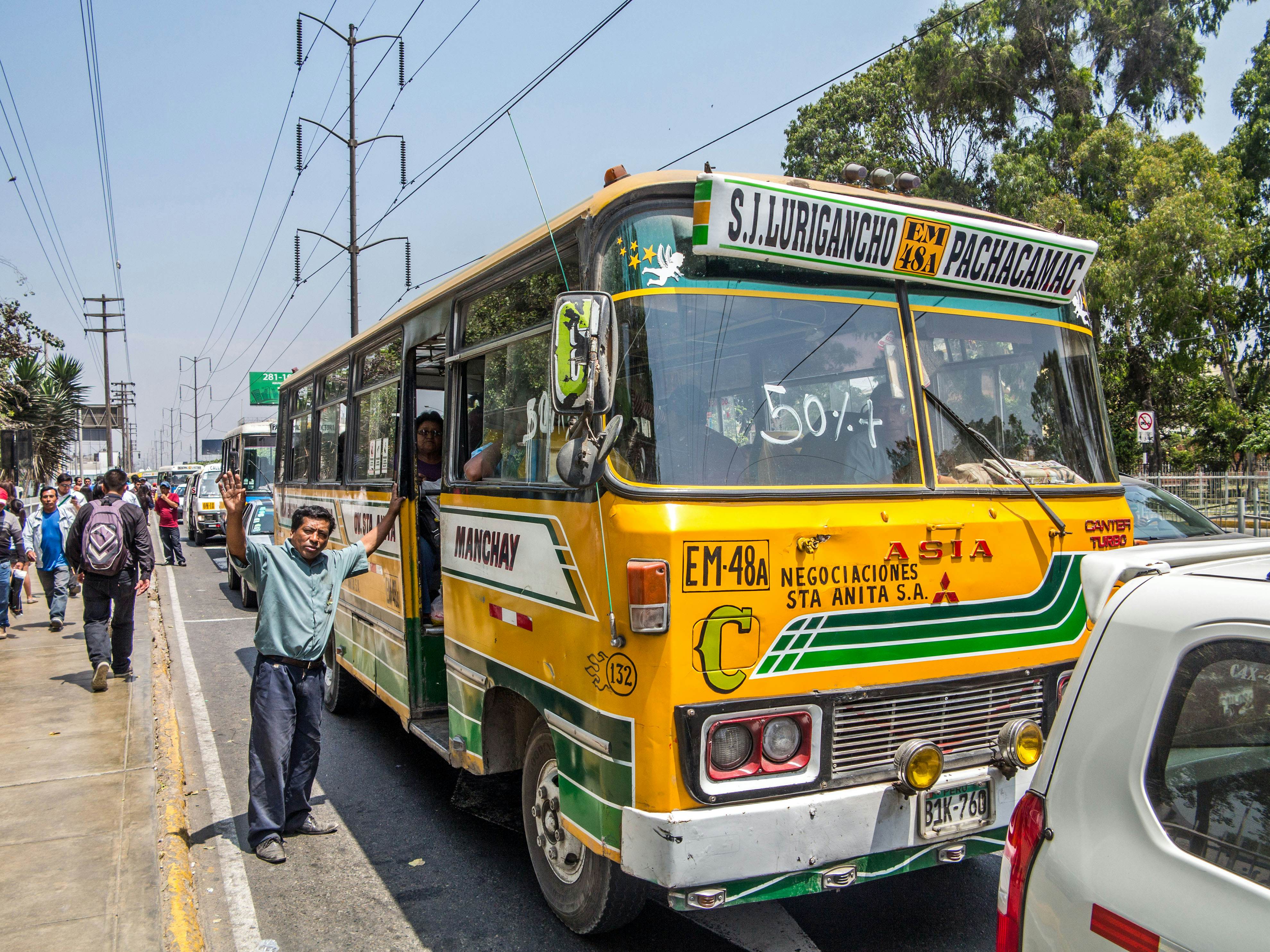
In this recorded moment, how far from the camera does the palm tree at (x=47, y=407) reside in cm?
2802

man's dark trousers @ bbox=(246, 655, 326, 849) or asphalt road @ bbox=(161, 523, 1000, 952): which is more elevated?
man's dark trousers @ bbox=(246, 655, 326, 849)

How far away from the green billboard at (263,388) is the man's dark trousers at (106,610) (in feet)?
128

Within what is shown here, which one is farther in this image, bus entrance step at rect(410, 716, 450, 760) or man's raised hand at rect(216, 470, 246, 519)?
bus entrance step at rect(410, 716, 450, 760)

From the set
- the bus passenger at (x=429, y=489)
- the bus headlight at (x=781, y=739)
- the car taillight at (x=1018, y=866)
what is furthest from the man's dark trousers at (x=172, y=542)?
the car taillight at (x=1018, y=866)

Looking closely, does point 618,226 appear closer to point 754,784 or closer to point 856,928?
point 754,784

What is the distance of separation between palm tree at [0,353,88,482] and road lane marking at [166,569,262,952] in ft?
66.6

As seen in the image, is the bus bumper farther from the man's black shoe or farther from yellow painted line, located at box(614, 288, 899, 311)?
the man's black shoe

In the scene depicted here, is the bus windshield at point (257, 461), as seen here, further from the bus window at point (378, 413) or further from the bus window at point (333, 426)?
the bus window at point (378, 413)

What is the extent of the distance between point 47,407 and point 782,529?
32.1m

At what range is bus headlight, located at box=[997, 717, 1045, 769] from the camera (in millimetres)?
3807

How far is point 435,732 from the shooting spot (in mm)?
5820

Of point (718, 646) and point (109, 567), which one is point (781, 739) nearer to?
point (718, 646)

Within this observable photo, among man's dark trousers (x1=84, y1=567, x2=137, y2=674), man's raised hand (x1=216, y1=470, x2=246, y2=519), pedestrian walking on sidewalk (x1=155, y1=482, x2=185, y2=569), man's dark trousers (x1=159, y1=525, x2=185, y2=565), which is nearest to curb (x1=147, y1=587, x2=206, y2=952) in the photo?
man's dark trousers (x1=84, y1=567, x2=137, y2=674)

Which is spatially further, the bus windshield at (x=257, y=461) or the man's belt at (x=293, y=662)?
the bus windshield at (x=257, y=461)
